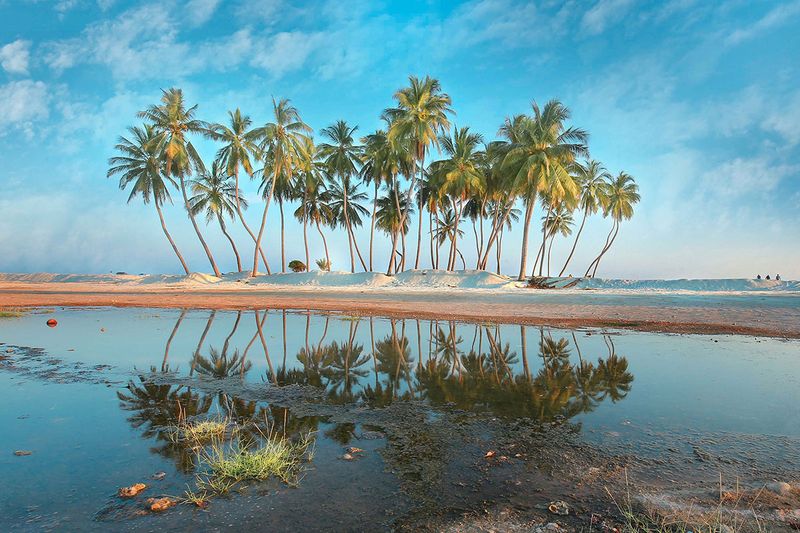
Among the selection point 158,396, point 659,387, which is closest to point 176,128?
point 158,396

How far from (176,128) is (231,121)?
15.9ft

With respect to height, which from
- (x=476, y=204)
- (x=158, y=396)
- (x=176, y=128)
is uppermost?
(x=176, y=128)

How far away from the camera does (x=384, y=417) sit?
14.2ft

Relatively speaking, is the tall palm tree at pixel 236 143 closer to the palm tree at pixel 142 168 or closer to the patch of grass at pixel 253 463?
the palm tree at pixel 142 168

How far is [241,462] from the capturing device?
3.02 m

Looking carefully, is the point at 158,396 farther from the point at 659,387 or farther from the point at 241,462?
the point at 659,387

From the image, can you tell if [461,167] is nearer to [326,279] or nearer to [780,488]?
[326,279]

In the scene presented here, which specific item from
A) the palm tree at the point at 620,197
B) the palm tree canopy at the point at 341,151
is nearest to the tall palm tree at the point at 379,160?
the palm tree canopy at the point at 341,151

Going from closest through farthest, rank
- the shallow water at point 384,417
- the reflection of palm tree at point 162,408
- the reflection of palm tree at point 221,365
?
the shallow water at point 384,417, the reflection of palm tree at point 162,408, the reflection of palm tree at point 221,365

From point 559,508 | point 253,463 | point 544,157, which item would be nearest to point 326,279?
A: point 544,157

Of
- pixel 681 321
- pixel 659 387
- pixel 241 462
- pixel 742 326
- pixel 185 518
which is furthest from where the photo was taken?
pixel 681 321

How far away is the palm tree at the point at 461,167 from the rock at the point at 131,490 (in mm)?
37447

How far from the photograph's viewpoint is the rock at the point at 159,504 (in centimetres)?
257

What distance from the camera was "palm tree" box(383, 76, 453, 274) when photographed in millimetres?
36000
